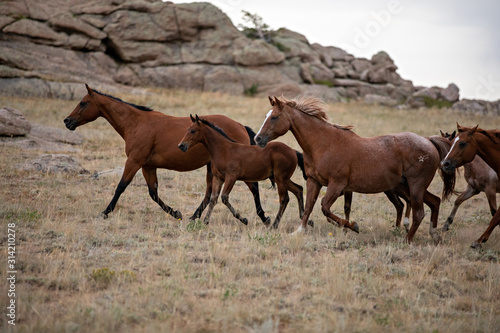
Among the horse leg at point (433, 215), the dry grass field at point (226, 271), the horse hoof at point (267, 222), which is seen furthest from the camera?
the horse hoof at point (267, 222)

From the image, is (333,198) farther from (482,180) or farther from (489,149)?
(482,180)

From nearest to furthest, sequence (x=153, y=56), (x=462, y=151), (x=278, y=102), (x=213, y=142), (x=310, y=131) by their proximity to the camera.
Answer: (x=462, y=151)
(x=278, y=102)
(x=310, y=131)
(x=213, y=142)
(x=153, y=56)

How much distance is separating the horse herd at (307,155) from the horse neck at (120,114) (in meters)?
0.02

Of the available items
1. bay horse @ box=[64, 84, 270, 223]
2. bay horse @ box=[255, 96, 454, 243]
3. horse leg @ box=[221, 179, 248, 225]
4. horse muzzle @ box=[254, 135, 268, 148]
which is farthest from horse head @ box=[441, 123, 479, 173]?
horse leg @ box=[221, 179, 248, 225]

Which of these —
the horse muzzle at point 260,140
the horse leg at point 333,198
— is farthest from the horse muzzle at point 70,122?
the horse leg at point 333,198

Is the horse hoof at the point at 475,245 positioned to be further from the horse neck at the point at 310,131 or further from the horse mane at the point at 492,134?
the horse neck at the point at 310,131

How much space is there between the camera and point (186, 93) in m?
31.8

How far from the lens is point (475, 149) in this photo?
7719 millimetres

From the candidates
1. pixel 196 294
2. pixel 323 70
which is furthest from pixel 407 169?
pixel 323 70

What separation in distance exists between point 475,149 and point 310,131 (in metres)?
2.79

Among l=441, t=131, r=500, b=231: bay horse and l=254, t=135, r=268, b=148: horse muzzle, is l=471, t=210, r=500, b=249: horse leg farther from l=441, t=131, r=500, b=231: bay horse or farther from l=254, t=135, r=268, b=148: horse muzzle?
l=254, t=135, r=268, b=148: horse muzzle

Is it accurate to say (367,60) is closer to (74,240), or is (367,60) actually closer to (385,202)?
(385,202)

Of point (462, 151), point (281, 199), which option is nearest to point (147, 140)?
point (281, 199)

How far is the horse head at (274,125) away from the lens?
7887 millimetres
